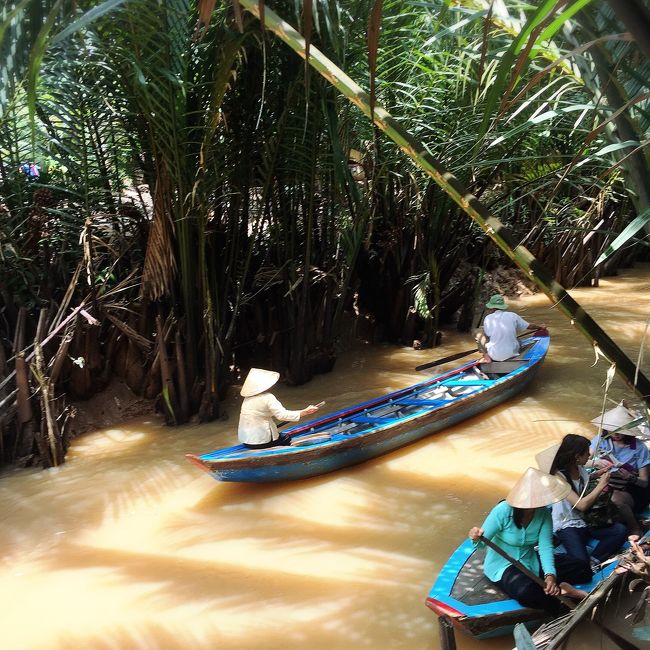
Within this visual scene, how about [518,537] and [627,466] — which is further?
[627,466]

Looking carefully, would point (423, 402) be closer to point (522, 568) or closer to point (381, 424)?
point (381, 424)

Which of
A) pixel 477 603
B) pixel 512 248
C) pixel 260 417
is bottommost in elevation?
pixel 477 603

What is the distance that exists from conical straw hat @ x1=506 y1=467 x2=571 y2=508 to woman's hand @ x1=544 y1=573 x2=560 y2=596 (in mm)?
333

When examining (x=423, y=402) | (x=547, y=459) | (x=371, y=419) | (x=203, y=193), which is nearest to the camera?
(x=547, y=459)

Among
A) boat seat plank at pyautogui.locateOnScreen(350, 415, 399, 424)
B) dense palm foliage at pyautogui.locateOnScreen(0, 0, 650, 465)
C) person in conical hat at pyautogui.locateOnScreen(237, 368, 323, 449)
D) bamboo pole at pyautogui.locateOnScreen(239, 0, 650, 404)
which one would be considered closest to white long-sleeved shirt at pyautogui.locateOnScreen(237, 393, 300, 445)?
person in conical hat at pyautogui.locateOnScreen(237, 368, 323, 449)

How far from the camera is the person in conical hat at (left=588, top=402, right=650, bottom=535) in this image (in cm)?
379

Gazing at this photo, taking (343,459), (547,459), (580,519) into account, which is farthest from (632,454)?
(343,459)

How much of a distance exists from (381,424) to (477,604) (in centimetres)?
248

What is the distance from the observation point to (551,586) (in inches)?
123

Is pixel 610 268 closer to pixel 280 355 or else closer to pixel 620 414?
pixel 280 355

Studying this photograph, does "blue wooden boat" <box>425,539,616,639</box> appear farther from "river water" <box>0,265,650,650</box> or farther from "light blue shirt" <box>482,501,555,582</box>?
"river water" <box>0,265,650,650</box>

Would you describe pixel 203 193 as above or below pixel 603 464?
above

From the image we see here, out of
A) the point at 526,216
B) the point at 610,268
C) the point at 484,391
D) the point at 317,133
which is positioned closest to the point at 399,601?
the point at 484,391

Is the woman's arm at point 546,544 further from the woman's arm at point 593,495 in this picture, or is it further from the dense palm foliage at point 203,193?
the dense palm foliage at point 203,193
